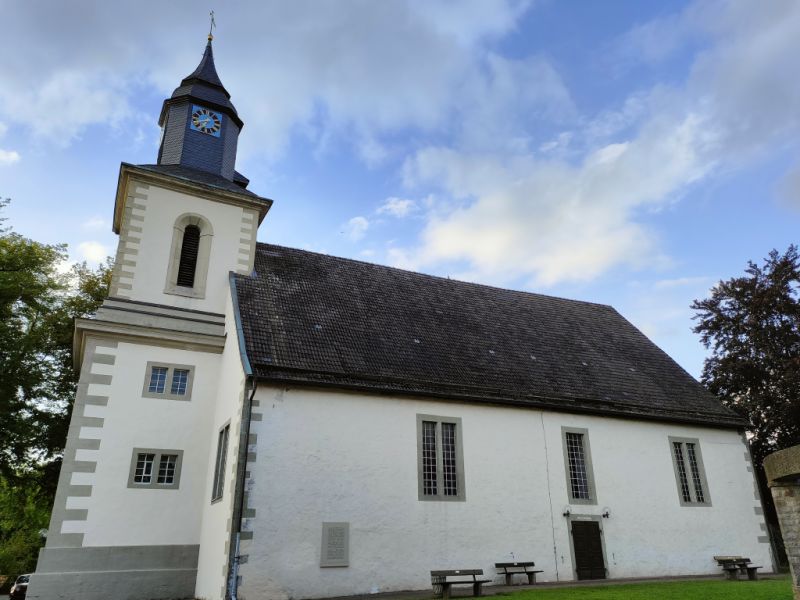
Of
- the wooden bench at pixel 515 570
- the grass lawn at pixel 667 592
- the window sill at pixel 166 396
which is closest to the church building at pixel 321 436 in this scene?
the window sill at pixel 166 396

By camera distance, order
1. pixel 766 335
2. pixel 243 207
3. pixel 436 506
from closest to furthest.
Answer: pixel 436 506, pixel 243 207, pixel 766 335

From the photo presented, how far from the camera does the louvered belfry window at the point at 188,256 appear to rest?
57.6 ft

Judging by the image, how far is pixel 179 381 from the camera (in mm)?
15938

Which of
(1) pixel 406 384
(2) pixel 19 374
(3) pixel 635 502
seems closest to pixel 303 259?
(1) pixel 406 384

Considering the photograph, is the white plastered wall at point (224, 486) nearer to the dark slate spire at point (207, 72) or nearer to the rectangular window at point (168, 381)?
the rectangular window at point (168, 381)

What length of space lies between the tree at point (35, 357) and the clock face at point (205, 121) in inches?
305

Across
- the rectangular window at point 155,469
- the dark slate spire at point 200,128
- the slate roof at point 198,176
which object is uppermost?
the dark slate spire at point 200,128

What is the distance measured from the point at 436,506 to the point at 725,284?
19036 millimetres

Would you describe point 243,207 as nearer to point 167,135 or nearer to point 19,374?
point 167,135

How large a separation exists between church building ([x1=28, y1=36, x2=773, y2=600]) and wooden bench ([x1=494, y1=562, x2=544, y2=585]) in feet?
0.99

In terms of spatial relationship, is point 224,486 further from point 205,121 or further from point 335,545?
point 205,121

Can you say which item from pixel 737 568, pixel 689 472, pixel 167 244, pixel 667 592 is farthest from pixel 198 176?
pixel 737 568

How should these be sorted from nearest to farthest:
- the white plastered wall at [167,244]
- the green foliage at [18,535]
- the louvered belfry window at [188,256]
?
the white plastered wall at [167,244] < the louvered belfry window at [188,256] < the green foliage at [18,535]

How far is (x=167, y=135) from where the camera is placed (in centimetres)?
1972
